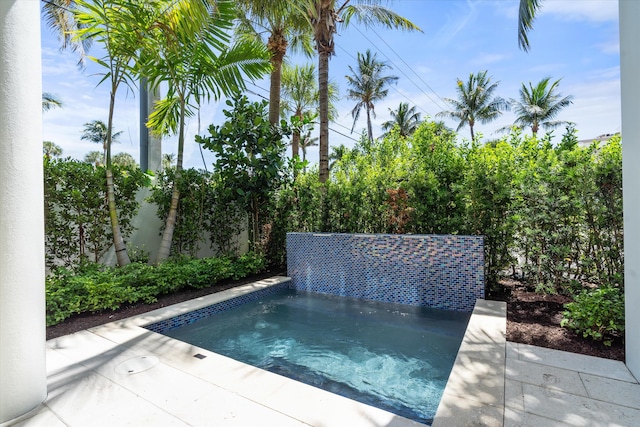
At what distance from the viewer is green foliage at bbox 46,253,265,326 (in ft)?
14.4

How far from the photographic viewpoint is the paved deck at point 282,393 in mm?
2213

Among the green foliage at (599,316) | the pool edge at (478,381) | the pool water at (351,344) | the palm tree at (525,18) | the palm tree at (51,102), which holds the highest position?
the palm tree at (51,102)

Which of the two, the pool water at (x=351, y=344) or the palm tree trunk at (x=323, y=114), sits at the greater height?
the palm tree trunk at (x=323, y=114)

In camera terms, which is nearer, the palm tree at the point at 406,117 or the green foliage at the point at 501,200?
the green foliage at the point at 501,200

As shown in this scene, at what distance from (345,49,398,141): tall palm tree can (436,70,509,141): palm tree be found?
26.6ft

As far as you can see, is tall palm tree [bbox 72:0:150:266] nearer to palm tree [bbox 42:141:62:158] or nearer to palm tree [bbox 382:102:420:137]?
palm tree [bbox 382:102:420:137]

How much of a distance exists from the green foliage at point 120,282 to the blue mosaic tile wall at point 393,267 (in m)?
1.61

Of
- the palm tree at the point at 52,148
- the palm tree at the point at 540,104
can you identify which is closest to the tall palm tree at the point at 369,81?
the palm tree at the point at 540,104

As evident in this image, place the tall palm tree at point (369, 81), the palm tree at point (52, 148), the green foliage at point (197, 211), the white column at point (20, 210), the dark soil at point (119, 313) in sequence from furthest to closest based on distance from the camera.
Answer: the palm tree at point (52, 148) → the tall palm tree at point (369, 81) → the green foliage at point (197, 211) → the dark soil at point (119, 313) → the white column at point (20, 210)

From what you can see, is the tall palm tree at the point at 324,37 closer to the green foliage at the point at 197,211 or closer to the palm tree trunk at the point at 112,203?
the green foliage at the point at 197,211

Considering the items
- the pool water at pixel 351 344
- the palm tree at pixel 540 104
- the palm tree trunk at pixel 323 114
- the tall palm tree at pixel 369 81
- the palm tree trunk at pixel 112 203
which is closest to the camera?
the pool water at pixel 351 344

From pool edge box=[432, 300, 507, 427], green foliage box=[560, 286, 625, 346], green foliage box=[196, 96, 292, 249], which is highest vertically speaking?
green foliage box=[196, 96, 292, 249]

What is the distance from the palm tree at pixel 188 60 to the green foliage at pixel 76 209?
3.30ft

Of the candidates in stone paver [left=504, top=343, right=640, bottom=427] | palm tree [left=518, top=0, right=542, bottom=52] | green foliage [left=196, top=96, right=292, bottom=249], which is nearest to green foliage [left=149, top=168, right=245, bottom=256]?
green foliage [left=196, top=96, right=292, bottom=249]
